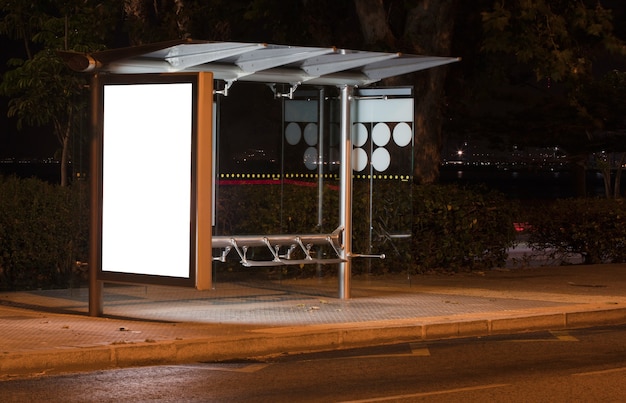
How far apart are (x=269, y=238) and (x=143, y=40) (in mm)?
8635

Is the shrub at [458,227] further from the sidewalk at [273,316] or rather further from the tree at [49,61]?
the tree at [49,61]

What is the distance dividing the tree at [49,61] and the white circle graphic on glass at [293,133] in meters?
3.83

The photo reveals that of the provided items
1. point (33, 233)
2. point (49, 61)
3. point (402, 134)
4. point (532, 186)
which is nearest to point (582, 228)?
point (402, 134)

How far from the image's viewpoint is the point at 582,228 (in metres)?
19.3

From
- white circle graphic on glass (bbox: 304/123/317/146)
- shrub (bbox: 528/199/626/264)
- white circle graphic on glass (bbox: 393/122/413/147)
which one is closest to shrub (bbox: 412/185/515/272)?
shrub (bbox: 528/199/626/264)

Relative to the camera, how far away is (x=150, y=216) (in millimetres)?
11281

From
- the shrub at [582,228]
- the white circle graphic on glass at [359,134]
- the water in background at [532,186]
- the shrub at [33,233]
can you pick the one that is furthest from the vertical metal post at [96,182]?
the water in background at [532,186]

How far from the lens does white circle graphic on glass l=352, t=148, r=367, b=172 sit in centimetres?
1400

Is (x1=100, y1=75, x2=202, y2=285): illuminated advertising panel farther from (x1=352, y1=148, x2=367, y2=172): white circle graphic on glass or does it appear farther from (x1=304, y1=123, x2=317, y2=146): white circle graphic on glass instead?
(x1=352, y1=148, x2=367, y2=172): white circle graphic on glass

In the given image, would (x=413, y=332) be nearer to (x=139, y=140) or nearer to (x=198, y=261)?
(x=198, y=261)

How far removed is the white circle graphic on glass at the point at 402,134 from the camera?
536 inches

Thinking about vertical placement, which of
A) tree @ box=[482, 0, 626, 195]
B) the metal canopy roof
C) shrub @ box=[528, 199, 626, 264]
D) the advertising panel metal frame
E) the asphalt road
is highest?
tree @ box=[482, 0, 626, 195]

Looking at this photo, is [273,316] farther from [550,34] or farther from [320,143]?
[550,34]

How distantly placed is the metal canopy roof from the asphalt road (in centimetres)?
309
